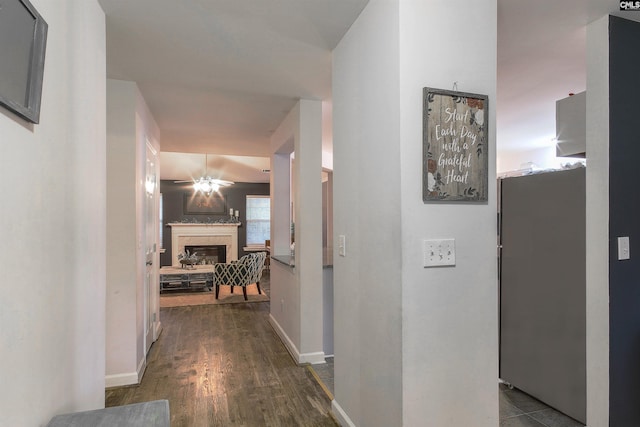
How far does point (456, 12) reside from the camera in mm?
1725

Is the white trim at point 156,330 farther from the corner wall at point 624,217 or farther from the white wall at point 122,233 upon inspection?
the corner wall at point 624,217

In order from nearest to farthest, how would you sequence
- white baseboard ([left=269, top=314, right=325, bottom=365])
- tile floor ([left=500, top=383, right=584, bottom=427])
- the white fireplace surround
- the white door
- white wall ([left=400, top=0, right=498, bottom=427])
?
white wall ([left=400, top=0, right=498, bottom=427])
tile floor ([left=500, top=383, right=584, bottom=427])
white baseboard ([left=269, top=314, right=325, bottom=365])
the white door
the white fireplace surround

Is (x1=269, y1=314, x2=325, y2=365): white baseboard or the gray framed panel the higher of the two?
the gray framed panel

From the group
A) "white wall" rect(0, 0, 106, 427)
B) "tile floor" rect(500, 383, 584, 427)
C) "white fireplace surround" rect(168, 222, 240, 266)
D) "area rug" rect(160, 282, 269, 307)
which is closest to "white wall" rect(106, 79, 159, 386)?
"white wall" rect(0, 0, 106, 427)

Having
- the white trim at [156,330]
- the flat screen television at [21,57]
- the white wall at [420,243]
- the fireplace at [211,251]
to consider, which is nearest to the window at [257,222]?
the fireplace at [211,251]

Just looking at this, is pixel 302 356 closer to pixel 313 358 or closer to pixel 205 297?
pixel 313 358

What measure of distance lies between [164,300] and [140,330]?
124 inches

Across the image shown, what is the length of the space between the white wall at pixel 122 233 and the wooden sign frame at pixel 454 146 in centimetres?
239

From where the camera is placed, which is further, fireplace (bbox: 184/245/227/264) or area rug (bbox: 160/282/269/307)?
fireplace (bbox: 184/245/227/264)

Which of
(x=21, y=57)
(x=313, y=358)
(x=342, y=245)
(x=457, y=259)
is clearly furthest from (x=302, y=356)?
(x=21, y=57)

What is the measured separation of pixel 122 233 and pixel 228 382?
4.82 feet

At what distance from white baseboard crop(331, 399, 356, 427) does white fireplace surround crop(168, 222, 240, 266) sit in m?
7.25

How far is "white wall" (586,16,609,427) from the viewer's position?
2088 millimetres

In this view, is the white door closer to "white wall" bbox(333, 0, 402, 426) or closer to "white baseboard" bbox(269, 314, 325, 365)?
"white baseboard" bbox(269, 314, 325, 365)
